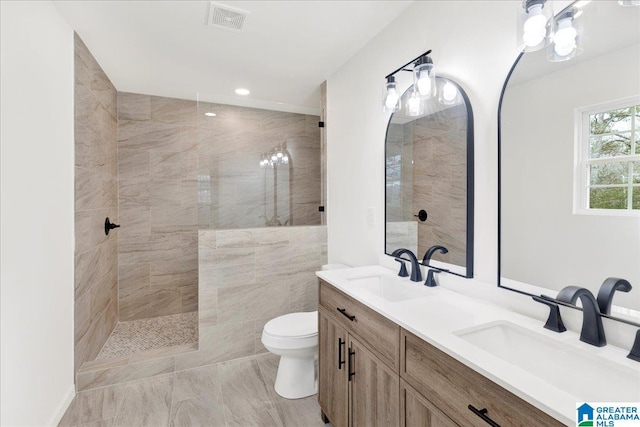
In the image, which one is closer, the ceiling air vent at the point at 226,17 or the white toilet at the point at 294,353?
the ceiling air vent at the point at 226,17

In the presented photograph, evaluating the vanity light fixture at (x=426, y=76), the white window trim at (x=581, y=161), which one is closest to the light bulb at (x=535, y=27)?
the white window trim at (x=581, y=161)

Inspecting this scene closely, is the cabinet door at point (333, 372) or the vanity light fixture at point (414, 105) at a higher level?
the vanity light fixture at point (414, 105)

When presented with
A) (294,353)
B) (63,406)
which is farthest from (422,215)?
(63,406)

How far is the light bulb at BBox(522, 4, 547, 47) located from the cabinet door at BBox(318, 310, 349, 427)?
1.47 meters

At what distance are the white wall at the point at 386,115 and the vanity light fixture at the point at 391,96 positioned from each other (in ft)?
0.52

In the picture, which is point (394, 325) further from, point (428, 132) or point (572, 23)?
point (572, 23)

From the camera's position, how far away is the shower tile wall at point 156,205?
3.31 m

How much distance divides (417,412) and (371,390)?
312mm

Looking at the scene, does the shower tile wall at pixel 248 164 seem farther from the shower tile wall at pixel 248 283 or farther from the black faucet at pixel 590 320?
the black faucet at pixel 590 320

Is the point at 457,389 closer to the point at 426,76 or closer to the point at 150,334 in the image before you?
the point at 426,76

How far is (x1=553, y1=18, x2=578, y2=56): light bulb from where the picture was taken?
1.05 m

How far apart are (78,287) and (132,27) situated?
1840 mm

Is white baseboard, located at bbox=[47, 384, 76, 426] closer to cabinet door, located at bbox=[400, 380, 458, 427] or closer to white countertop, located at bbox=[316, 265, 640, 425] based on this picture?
white countertop, located at bbox=[316, 265, 640, 425]

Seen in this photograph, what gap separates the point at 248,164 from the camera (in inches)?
116
